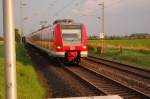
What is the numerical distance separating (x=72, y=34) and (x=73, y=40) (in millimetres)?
427

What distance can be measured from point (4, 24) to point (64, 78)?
13.2m

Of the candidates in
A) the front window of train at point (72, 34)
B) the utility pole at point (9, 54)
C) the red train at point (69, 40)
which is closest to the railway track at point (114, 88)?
the red train at point (69, 40)

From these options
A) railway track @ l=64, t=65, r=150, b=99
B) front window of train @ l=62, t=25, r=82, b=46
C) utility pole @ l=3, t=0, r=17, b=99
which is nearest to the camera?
utility pole @ l=3, t=0, r=17, b=99

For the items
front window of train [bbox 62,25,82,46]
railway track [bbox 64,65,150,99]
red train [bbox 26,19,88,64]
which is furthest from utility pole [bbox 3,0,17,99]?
front window of train [bbox 62,25,82,46]

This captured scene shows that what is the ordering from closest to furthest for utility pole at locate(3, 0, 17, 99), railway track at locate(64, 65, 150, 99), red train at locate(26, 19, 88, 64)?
utility pole at locate(3, 0, 17, 99)
railway track at locate(64, 65, 150, 99)
red train at locate(26, 19, 88, 64)

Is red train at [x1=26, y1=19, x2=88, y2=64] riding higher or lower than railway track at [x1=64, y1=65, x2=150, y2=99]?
higher

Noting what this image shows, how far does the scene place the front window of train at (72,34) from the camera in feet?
82.3

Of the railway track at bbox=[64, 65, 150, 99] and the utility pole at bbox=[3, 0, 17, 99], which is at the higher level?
the utility pole at bbox=[3, 0, 17, 99]

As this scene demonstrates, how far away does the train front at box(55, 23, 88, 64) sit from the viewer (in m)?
24.9

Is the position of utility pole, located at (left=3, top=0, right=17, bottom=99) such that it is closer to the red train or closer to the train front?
the red train

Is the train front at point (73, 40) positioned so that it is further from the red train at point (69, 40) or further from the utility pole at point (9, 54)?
the utility pole at point (9, 54)

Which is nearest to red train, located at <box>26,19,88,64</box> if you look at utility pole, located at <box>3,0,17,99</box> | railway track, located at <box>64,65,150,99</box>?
railway track, located at <box>64,65,150,99</box>

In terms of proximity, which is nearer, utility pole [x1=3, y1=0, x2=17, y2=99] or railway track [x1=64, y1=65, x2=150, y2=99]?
utility pole [x1=3, y1=0, x2=17, y2=99]

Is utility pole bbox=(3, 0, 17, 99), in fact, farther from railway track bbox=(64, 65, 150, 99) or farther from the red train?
the red train
